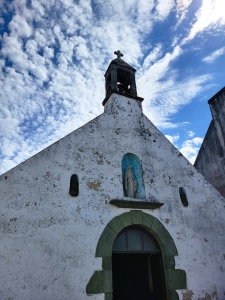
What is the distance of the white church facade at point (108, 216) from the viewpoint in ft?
14.2

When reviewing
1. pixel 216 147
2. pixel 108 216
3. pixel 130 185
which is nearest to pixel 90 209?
pixel 108 216

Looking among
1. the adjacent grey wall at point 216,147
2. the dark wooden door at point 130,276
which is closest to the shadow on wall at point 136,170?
the dark wooden door at point 130,276

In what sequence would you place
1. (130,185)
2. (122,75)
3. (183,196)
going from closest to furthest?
(130,185)
(183,196)
(122,75)

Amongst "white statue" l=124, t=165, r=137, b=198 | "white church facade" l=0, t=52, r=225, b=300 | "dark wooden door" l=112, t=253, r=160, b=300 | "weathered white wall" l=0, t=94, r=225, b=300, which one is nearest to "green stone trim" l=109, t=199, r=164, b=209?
"white church facade" l=0, t=52, r=225, b=300

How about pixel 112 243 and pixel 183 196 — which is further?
pixel 183 196

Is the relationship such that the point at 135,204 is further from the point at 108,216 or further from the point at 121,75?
the point at 121,75

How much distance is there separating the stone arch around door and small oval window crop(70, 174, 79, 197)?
113 centimetres

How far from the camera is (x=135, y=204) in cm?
564

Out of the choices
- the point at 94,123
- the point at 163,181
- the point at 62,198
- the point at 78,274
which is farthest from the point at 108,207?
the point at 94,123

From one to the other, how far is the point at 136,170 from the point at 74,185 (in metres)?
2.07

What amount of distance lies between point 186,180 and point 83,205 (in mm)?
3617

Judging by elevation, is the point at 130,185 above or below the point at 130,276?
above

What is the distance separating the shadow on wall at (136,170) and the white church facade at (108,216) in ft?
0.10

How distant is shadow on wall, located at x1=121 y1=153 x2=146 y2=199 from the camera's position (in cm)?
609
